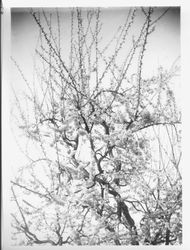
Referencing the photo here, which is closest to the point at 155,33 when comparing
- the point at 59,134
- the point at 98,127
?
the point at 98,127

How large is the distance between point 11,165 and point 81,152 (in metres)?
0.62

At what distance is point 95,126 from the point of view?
143 inches

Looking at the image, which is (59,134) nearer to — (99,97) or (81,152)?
(81,152)

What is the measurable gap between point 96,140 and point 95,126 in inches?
4.8

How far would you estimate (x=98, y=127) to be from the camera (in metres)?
3.63

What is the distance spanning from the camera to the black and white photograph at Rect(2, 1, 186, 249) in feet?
11.8

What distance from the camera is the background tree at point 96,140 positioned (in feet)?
11.8

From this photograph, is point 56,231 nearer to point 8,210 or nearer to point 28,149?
point 8,210

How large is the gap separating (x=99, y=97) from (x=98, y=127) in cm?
26

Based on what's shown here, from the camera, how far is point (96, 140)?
3.62 m

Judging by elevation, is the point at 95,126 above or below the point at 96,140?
above

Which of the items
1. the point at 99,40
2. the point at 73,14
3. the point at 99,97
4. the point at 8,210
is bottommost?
the point at 8,210

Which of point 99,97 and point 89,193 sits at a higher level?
point 99,97

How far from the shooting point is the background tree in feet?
11.8
